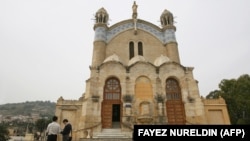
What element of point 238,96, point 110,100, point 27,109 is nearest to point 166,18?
point 110,100

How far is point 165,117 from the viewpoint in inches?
718

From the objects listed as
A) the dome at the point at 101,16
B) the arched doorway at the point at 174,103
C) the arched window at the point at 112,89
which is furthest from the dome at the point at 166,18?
the arched window at the point at 112,89

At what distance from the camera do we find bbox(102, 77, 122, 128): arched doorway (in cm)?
1825

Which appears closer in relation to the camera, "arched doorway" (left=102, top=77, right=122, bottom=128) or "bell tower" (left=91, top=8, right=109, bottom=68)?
"arched doorway" (left=102, top=77, right=122, bottom=128)

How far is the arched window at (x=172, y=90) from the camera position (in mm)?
19688

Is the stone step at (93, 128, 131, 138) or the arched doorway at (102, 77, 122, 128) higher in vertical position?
the arched doorway at (102, 77, 122, 128)

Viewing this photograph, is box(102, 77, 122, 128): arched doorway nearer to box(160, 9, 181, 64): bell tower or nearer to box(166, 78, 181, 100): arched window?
box(166, 78, 181, 100): arched window

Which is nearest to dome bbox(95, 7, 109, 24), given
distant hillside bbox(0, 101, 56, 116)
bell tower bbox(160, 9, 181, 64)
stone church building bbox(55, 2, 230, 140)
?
stone church building bbox(55, 2, 230, 140)

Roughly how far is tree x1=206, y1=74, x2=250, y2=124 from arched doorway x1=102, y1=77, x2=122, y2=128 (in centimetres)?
1890

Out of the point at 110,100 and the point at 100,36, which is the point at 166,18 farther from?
the point at 110,100

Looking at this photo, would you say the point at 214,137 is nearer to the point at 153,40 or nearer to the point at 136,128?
the point at 136,128

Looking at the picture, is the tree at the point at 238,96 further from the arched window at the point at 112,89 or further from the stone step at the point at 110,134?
the stone step at the point at 110,134

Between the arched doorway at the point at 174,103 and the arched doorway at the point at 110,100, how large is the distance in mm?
4851

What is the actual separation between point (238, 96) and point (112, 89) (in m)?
A: 20.1
